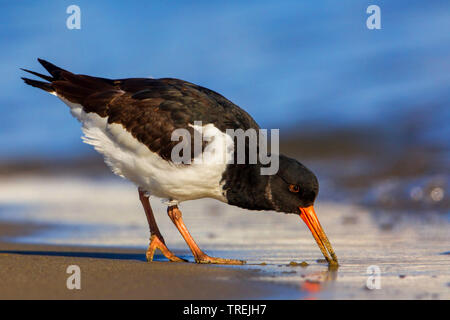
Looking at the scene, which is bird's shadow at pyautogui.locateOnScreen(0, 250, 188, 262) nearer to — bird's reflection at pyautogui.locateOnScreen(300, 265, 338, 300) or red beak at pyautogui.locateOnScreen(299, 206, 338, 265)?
red beak at pyautogui.locateOnScreen(299, 206, 338, 265)

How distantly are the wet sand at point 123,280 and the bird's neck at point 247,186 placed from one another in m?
0.75

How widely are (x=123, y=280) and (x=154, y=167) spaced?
1437 mm

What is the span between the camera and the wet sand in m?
4.62

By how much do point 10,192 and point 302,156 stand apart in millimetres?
6810

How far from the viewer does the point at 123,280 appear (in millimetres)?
Answer: 5035

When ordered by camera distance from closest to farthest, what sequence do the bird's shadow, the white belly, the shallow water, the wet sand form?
1. the wet sand
2. the shallow water
3. the white belly
4. the bird's shadow

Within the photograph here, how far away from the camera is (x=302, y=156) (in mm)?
16031

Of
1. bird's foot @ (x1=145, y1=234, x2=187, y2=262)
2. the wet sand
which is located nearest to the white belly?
bird's foot @ (x1=145, y1=234, x2=187, y2=262)

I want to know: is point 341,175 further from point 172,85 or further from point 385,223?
point 172,85

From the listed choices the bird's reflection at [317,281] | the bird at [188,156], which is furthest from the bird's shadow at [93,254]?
the bird's reflection at [317,281]

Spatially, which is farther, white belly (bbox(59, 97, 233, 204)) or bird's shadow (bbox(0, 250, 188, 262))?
bird's shadow (bbox(0, 250, 188, 262))

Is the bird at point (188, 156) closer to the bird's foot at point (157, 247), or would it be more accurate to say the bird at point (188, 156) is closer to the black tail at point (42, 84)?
the bird's foot at point (157, 247)

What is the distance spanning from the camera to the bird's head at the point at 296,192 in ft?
19.9
